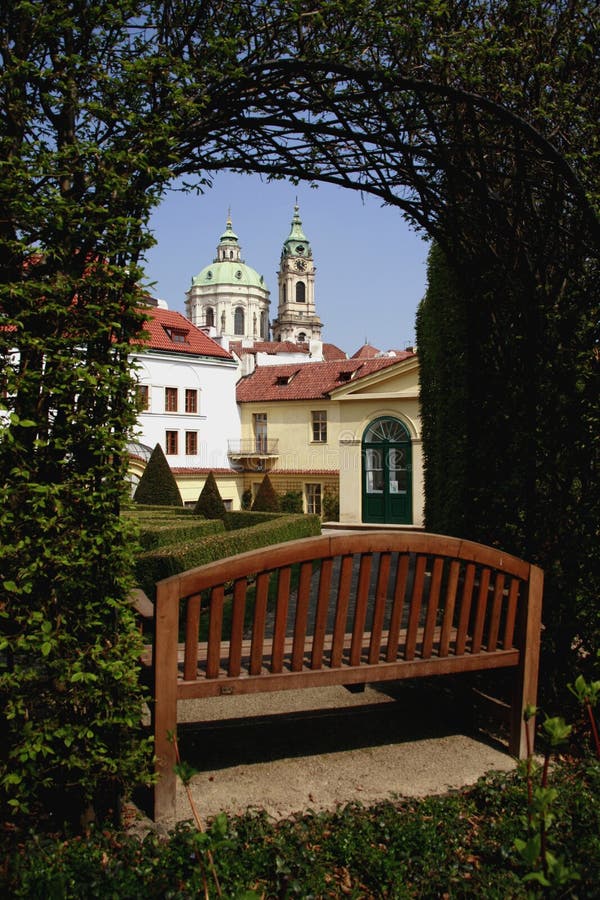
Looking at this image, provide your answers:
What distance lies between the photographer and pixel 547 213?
4980 mm

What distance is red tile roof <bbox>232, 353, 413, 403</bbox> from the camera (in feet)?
107

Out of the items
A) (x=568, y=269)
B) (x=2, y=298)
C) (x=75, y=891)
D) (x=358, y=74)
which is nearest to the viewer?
(x=75, y=891)

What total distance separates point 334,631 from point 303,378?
30.3m

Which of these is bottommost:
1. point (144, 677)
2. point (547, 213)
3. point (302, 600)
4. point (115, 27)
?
point (144, 677)

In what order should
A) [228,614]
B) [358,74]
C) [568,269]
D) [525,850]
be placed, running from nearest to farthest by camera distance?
[525,850], [358,74], [568,269], [228,614]

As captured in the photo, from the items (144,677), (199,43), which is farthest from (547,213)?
(144,677)

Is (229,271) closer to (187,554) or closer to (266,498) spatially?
(266,498)

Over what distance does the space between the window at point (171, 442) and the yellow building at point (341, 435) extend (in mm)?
3197

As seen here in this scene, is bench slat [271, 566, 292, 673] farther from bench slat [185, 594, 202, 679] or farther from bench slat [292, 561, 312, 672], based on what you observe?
bench slat [185, 594, 202, 679]

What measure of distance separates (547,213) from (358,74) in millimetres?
1622

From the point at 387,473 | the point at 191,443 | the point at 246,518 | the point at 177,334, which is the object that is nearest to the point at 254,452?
the point at 191,443

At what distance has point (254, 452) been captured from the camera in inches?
1340

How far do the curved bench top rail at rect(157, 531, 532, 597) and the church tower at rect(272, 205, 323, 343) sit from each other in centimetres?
11994

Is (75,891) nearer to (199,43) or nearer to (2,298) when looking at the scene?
(2,298)
